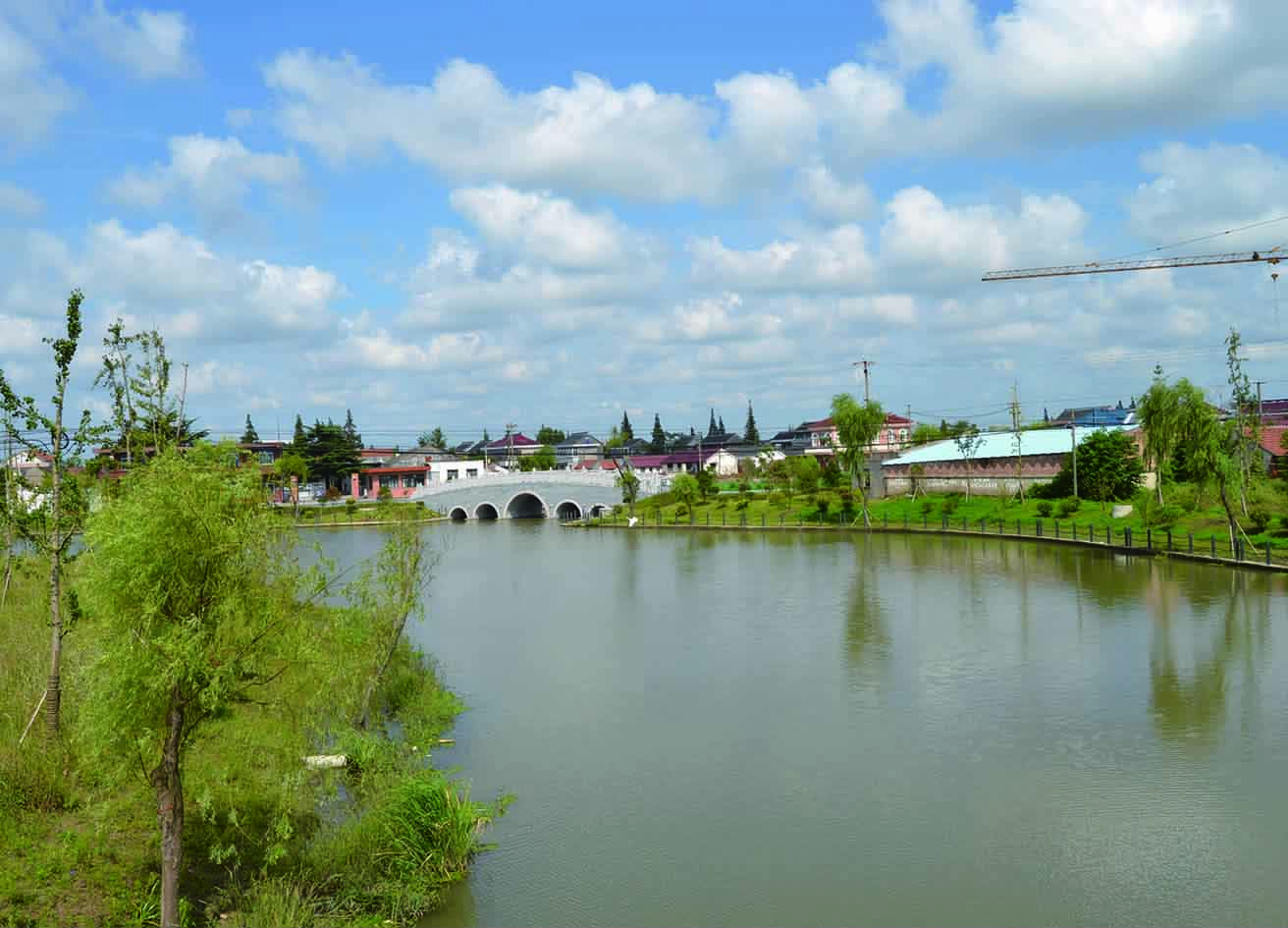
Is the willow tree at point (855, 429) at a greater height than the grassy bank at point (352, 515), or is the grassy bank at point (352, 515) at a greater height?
the willow tree at point (855, 429)

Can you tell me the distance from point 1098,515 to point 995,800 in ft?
111

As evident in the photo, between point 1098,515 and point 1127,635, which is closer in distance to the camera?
point 1127,635

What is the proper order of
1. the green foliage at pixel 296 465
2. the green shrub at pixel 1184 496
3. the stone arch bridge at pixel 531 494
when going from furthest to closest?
1. the green foliage at pixel 296 465
2. the stone arch bridge at pixel 531 494
3. the green shrub at pixel 1184 496

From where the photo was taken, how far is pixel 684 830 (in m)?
12.6

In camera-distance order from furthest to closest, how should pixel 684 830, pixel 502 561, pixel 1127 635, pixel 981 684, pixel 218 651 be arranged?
pixel 502 561 → pixel 1127 635 → pixel 981 684 → pixel 684 830 → pixel 218 651

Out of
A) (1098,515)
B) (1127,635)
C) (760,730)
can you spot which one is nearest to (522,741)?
(760,730)

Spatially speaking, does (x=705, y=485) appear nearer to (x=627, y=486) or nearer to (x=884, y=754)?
(x=627, y=486)

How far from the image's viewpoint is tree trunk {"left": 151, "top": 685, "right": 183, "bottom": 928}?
8492 millimetres

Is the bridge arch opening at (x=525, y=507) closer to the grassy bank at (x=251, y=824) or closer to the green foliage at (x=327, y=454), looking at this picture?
the green foliage at (x=327, y=454)

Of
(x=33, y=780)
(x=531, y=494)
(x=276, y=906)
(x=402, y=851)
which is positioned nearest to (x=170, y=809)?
(x=276, y=906)

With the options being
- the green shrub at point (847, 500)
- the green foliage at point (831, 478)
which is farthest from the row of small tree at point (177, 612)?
the green foliage at point (831, 478)

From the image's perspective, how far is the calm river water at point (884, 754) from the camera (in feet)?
35.9

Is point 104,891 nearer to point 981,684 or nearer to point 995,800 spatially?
point 995,800

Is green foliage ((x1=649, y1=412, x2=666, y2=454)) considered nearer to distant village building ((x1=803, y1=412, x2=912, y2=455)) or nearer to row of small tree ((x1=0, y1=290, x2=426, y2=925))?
distant village building ((x1=803, y1=412, x2=912, y2=455))
